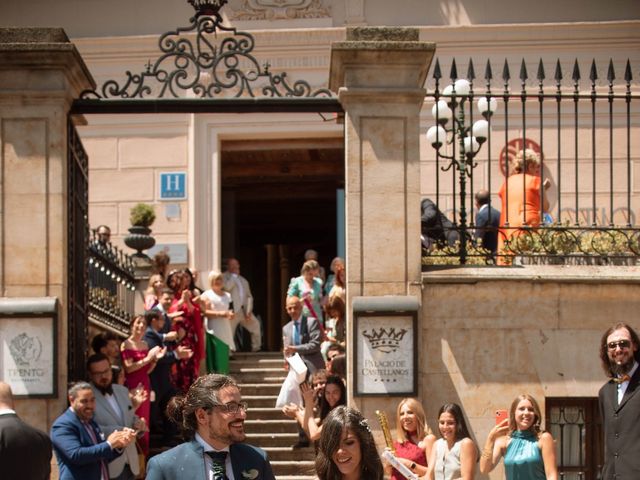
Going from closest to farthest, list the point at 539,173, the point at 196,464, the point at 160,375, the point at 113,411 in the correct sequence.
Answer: the point at 196,464 < the point at 113,411 < the point at 160,375 < the point at 539,173

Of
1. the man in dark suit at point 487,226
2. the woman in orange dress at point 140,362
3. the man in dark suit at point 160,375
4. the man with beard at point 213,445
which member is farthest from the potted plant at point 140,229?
the man with beard at point 213,445

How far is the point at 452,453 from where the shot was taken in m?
11.2

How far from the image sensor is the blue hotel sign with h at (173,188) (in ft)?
73.7

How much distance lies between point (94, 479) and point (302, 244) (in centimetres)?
2245

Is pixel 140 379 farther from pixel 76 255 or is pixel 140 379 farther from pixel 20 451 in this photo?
pixel 20 451

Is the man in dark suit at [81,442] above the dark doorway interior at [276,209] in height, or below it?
below

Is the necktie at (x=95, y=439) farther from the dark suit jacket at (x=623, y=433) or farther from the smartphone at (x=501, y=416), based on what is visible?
the dark suit jacket at (x=623, y=433)

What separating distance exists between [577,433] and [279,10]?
1165cm

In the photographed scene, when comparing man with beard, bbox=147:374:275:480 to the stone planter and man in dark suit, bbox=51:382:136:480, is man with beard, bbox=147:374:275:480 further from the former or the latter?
the stone planter

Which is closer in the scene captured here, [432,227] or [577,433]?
[577,433]

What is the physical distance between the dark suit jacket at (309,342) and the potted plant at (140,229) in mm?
5255

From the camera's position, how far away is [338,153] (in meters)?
24.9


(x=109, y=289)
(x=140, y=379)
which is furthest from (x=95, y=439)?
(x=109, y=289)

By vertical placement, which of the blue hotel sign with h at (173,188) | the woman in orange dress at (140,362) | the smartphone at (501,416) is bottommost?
the smartphone at (501,416)
